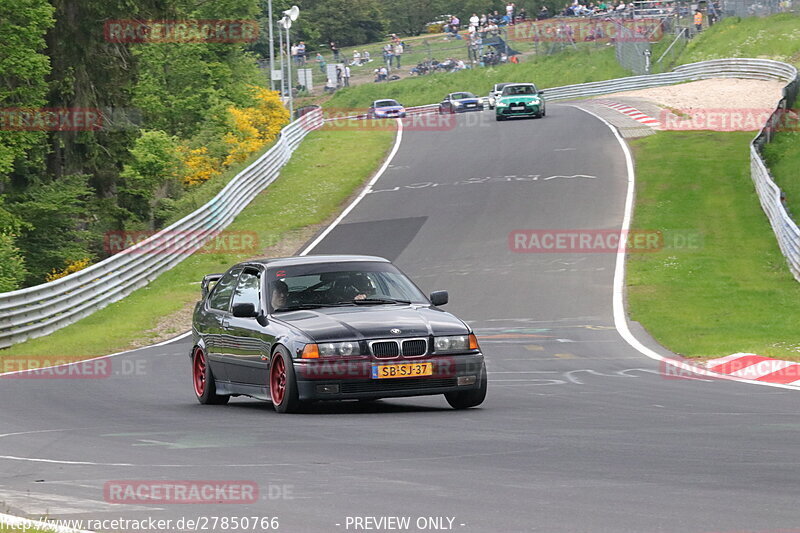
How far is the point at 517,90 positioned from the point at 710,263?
30719 mm

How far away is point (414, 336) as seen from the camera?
1111 centimetres

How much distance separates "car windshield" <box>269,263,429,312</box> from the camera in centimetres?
1214

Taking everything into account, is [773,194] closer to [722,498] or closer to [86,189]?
[86,189]

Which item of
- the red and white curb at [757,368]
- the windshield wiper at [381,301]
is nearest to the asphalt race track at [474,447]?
the red and white curb at [757,368]

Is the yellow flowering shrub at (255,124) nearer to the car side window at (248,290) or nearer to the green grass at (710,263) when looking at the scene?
the green grass at (710,263)

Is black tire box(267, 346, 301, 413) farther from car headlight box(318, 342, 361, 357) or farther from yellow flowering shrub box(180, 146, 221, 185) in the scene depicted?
yellow flowering shrub box(180, 146, 221, 185)

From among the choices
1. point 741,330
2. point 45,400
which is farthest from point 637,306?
point 45,400

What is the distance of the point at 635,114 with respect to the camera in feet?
179

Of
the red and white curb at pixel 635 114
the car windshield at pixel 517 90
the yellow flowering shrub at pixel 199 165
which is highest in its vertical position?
the car windshield at pixel 517 90

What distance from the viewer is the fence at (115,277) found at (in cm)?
2366

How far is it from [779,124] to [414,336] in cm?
3445

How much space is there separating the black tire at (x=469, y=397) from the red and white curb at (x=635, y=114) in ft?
129

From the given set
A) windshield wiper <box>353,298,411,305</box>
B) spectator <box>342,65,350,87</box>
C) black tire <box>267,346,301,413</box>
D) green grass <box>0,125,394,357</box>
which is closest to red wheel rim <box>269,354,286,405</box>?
black tire <box>267,346,301,413</box>

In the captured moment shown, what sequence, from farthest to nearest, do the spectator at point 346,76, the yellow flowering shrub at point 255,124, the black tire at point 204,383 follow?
the spectator at point 346,76, the yellow flowering shrub at point 255,124, the black tire at point 204,383
